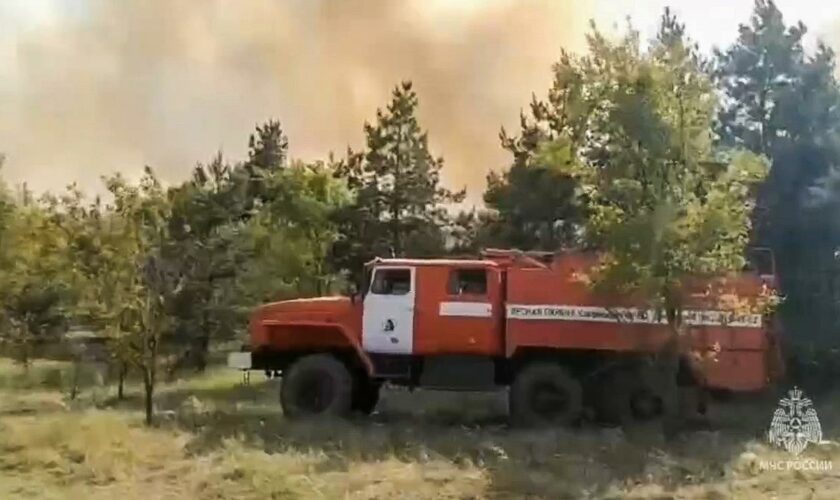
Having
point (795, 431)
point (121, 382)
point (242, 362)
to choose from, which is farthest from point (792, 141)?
point (121, 382)

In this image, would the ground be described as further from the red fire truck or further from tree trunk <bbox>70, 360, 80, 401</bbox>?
tree trunk <bbox>70, 360, 80, 401</bbox>

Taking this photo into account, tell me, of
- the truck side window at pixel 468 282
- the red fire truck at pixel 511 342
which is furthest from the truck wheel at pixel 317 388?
the truck side window at pixel 468 282

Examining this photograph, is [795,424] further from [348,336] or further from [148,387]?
[148,387]

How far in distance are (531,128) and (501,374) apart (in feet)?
17.4

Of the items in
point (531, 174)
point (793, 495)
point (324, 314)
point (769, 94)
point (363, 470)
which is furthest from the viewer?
point (531, 174)

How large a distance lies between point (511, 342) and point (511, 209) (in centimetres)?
490

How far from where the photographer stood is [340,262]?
41.7 ft

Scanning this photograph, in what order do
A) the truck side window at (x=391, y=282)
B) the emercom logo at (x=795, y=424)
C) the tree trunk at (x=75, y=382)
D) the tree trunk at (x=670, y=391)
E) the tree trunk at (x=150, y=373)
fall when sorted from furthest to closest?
the tree trunk at (x=75, y=382)
the truck side window at (x=391, y=282)
the tree trunk at (x=150, y=373)
the tree trunk at (x=670, y=391)
the emercom logo at (x=795, y=424)

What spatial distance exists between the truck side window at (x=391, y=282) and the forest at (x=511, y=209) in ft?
5.16

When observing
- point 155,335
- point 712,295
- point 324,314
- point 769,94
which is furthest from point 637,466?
point 769,94

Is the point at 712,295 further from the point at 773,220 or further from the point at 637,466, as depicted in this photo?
the point at 773,220

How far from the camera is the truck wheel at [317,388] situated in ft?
27.8

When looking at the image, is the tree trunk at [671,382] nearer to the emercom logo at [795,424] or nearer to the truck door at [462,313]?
the emercom logo at [795,424]

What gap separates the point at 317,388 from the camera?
857 cm
